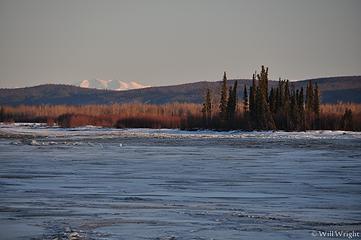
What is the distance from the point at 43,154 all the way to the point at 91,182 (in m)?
10.6

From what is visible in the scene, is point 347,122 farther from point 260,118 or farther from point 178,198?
point 178,198

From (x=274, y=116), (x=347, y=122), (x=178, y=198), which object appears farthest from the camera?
(x=274, y=116)

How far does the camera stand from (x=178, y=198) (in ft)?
45.3

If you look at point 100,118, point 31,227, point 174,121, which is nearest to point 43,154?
point 31,227

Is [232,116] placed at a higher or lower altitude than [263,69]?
lower

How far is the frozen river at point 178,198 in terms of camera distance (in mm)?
10266

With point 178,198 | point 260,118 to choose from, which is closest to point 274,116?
point 260,118

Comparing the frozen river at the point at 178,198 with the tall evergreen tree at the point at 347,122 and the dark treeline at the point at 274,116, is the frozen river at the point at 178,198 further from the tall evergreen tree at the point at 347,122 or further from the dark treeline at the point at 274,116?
the dark treeline at the point at 274,116

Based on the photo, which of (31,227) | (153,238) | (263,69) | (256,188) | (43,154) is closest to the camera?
(153,238)

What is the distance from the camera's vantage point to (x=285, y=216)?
11.5 meters

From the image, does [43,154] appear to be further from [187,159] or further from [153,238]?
[153,238]

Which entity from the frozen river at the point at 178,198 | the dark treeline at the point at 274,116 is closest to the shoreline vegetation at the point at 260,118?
the dark treeline at the point at 274,116

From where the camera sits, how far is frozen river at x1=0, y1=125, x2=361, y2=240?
33.7ft

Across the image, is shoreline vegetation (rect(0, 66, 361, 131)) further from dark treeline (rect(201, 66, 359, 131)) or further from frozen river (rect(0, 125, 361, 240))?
frozen river (rect(0, 125, 361, 240))
